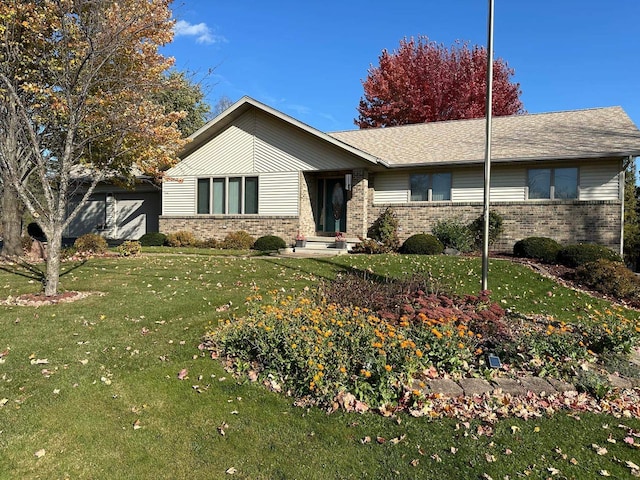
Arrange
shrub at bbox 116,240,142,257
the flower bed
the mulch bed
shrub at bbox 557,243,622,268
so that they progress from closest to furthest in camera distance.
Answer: the flower bed
the mulch bed
shrub at bbox 557,243,622,268
shrub at bbox 116,240,142,257

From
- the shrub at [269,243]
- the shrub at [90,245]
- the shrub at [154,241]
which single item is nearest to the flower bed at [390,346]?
the shrub at [269,243]

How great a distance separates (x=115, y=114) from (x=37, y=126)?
2453mm

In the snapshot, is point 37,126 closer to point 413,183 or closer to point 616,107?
point 413,183

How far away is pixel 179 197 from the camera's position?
19000mm

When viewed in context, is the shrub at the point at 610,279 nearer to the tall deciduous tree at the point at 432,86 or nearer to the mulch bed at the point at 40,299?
the mulch bed at the point at 40,299

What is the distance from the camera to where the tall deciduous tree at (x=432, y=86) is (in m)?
27.2

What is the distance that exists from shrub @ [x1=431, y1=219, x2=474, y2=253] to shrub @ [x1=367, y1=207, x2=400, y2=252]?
4.90ft

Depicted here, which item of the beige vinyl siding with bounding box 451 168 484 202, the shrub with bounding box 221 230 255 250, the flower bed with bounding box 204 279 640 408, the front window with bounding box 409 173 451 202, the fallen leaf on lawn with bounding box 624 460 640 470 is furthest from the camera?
the shrub with bounding box 221 230 255 250

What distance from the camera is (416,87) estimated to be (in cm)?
2783

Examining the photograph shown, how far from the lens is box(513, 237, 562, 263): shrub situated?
12.5 meters

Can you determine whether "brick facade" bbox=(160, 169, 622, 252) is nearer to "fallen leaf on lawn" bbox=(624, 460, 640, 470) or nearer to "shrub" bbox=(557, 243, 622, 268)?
→ "shrub" bbox=(557, 243, 622, 268)

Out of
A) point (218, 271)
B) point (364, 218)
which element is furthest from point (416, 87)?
point (218, 271)

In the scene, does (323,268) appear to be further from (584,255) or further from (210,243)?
(210,243)

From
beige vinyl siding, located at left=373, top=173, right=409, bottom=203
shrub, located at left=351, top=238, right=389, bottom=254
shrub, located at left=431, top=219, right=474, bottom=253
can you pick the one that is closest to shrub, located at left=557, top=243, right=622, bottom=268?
shrub, located at left=431, top=219, right=474, bottom=253
